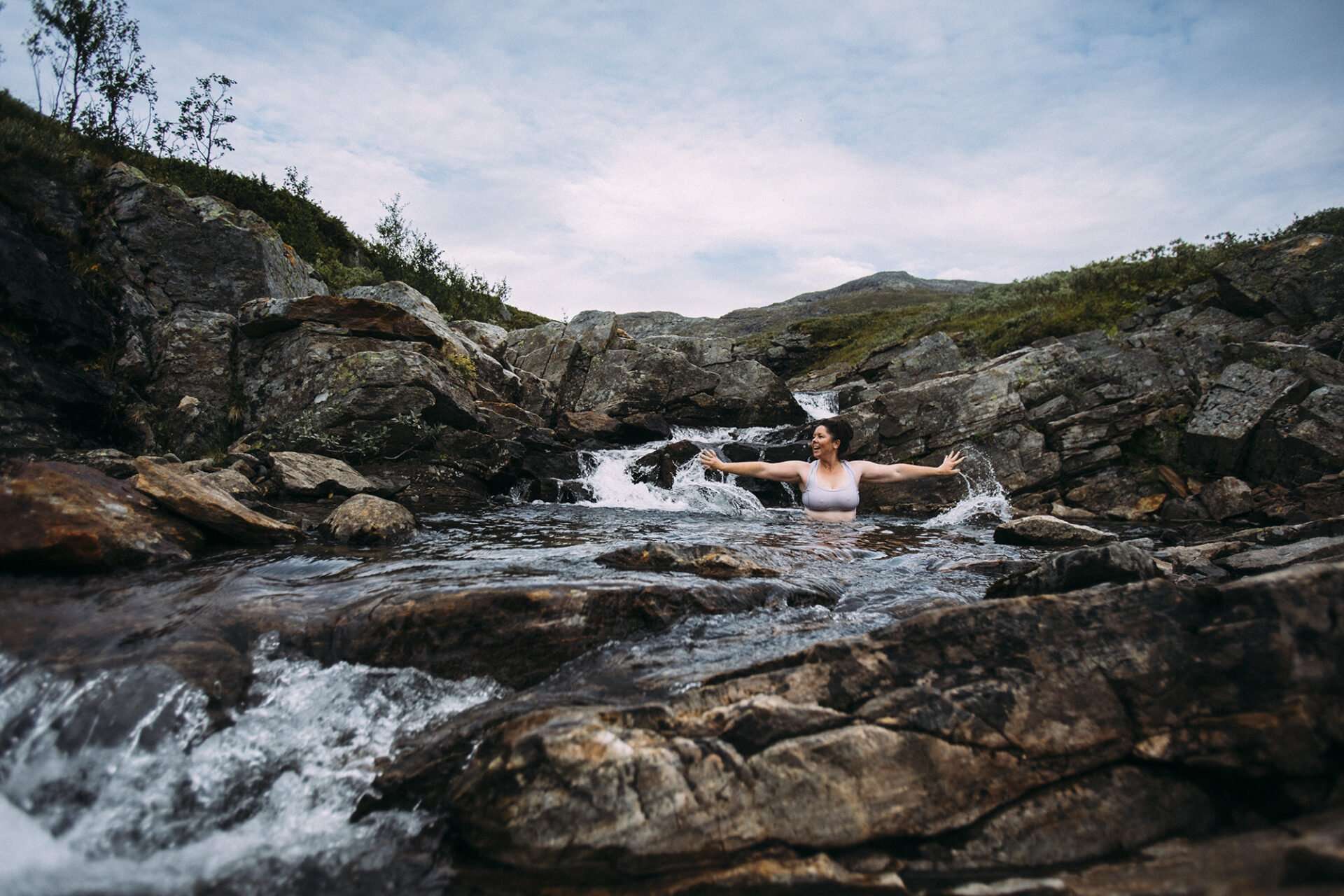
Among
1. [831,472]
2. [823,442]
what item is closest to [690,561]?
[823,442]

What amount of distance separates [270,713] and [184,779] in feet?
1.77

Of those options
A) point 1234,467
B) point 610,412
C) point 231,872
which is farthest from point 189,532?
point 1234,467

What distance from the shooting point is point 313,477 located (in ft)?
33.2

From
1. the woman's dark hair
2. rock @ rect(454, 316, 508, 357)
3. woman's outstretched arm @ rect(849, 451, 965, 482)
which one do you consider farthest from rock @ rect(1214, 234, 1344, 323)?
rock @ rect(454, 316, 508, 357)

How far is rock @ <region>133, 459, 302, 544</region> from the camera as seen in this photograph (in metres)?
6.36

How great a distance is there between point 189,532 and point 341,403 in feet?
22.6

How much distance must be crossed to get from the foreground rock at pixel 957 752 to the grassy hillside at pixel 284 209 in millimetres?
17876

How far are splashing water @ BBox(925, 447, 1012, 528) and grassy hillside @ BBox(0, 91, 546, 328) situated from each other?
2069 centimetres

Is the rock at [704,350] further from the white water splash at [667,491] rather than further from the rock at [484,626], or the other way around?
the rock at [484,626]

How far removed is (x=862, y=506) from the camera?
14.6m

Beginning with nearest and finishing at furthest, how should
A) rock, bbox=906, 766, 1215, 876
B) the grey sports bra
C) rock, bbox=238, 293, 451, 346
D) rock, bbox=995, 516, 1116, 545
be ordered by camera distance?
rock, bbox=906, 766, 1215, 876 → rock, bbox=995, 516, 1116, 545 → the grey sports bra → rock, bbox=238, 293, 451, 346

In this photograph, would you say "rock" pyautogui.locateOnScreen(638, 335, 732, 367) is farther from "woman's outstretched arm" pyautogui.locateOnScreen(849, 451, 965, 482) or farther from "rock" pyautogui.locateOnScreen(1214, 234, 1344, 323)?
"rock" pyautogui.locateOnScreen(1214, 234, 1344, 323)

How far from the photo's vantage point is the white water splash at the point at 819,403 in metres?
22.0

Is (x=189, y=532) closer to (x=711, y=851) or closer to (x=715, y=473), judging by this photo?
(x=711, y=851)
